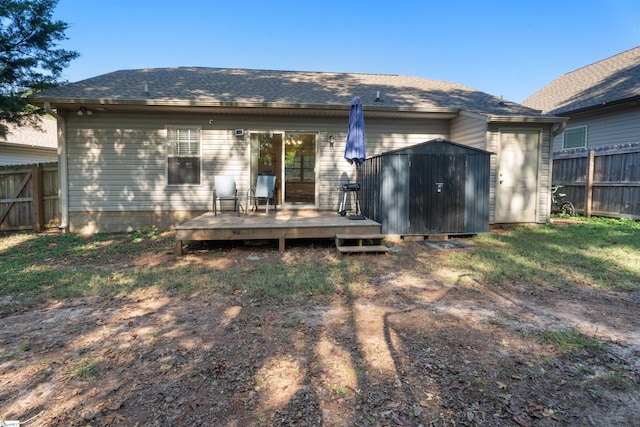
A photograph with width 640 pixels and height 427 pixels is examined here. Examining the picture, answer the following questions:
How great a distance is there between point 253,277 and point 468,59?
18.6m

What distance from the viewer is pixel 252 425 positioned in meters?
1.75

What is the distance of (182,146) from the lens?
784 cm

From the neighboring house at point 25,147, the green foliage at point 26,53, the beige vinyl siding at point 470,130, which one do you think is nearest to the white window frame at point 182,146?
the green foliage at point 26,53

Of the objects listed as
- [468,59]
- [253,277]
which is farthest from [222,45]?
[253,277]

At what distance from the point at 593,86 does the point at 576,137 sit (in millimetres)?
2064

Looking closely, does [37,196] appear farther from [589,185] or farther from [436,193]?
[589,185]

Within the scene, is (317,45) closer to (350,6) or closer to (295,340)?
(350,6)

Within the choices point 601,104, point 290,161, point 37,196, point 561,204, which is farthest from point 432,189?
point 37,196

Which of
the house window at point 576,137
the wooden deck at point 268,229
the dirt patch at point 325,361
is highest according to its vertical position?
the house window at point 576,137

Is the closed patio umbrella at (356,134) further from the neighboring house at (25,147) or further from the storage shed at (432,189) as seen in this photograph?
the neighboring house at (25,147)

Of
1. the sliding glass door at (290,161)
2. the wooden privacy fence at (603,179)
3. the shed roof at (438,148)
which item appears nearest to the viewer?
the shed roof at (438,148)

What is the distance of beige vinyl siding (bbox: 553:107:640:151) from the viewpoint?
9.92m

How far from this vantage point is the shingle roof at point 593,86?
10531 mm

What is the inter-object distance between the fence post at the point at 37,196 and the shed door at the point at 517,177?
10.2 m
